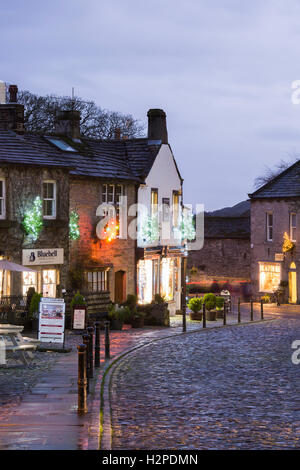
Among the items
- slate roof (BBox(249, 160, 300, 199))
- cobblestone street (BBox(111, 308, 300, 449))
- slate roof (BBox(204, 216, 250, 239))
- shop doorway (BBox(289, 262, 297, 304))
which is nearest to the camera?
cobblestone street (BBox(111, 308, 300, 449))

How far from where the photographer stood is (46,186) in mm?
31516

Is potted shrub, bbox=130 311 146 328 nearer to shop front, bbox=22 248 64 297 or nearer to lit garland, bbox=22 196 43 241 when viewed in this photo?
shop front, bbox=22 248 64 297

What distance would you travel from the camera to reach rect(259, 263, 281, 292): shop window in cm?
5116

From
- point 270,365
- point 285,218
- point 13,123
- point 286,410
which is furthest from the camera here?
point 285,218

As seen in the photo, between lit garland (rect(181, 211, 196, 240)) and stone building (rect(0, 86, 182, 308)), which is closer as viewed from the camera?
stone building (rect(0, 86, 182, 308))

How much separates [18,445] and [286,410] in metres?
4.91

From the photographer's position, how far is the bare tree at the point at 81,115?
60438 mm

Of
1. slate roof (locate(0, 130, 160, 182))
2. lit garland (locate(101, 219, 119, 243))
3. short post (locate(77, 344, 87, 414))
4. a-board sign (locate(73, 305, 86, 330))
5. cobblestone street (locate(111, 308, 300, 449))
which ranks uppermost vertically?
slate roof (locate(0, 130, 160, 182))

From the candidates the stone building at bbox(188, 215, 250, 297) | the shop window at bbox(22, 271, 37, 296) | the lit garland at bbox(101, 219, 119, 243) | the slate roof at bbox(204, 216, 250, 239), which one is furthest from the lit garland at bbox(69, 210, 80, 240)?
the slate roof at bbox(204, 216, 250, 239)

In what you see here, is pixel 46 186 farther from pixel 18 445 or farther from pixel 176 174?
pixel 18 445

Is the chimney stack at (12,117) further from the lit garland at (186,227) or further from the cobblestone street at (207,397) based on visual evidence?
the cobblestone street at (207,397)

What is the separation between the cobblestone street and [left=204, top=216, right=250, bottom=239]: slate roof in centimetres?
3792

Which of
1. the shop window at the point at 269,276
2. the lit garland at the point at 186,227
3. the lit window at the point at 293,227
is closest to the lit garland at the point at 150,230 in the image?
the lit garland at the point at 186,227
